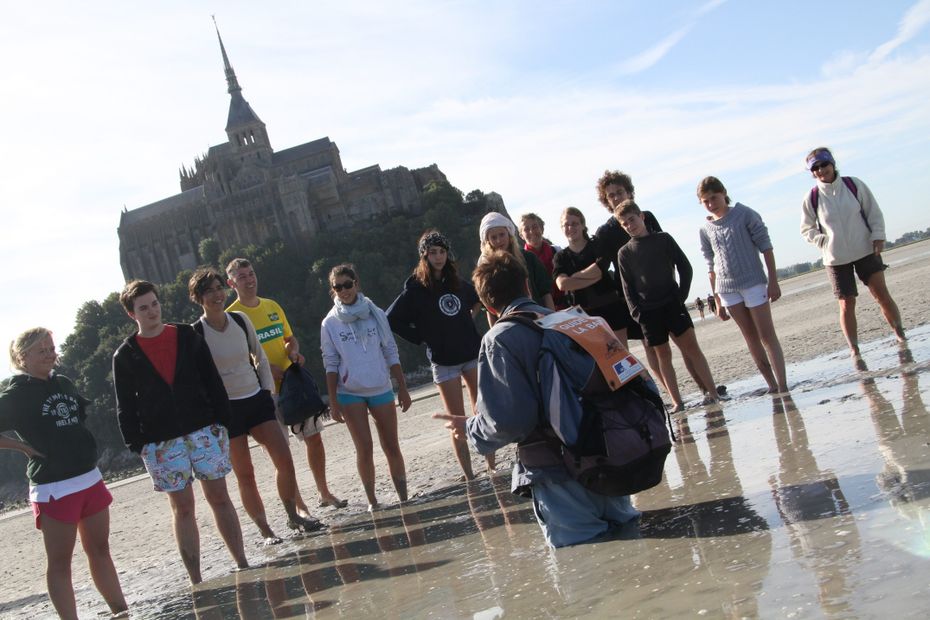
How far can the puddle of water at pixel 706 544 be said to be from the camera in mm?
3092

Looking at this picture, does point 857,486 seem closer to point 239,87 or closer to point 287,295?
point 287,295

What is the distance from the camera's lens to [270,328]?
7625mm

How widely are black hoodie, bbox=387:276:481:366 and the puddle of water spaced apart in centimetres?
108

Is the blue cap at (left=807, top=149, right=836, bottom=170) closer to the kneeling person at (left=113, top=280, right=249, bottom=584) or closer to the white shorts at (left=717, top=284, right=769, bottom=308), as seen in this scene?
the white shorts at (left=717, top=284, right=769, bottom=308)

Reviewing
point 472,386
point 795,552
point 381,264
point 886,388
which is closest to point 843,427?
point 886,388

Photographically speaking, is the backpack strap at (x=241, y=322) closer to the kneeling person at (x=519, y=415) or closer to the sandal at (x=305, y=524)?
the sandal at (x=305, y=524)

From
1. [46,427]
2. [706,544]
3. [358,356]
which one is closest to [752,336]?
[358,356]

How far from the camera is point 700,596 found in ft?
10.4

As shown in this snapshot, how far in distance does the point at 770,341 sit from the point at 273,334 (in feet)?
12.3

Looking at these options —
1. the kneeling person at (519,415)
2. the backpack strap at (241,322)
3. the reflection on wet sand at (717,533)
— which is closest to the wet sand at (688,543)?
the reflection on wet sand at (717,533)

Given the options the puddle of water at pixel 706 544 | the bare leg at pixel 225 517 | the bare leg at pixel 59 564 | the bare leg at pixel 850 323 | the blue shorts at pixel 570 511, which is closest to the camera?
the puddle of water at pixel 706 544

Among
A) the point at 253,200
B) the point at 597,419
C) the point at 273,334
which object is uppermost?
the point at 253,200

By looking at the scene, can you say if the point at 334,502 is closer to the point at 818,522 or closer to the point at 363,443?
the point at 363,443

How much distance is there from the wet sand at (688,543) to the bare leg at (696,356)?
0.17 meters
